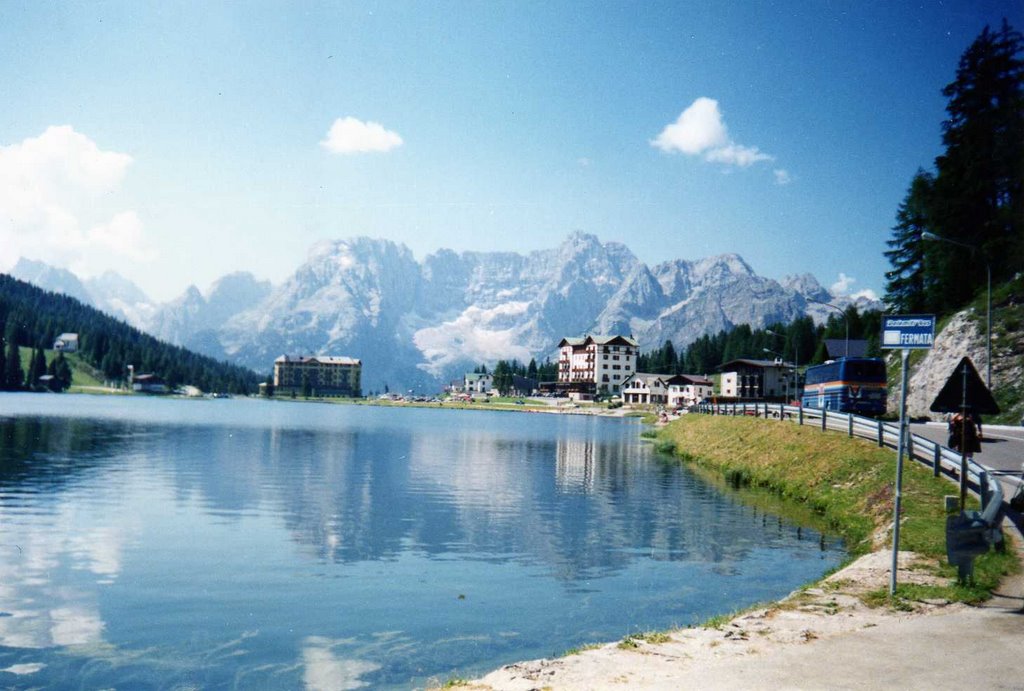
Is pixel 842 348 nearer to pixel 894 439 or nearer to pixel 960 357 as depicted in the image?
pixel 960 357

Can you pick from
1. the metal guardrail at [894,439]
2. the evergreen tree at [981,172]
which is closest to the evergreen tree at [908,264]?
the evergreen tree at [981,172]

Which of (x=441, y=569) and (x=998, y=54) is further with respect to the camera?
(x=998, y=54)

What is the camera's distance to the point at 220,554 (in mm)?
26344

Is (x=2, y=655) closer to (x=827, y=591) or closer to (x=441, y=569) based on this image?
(x=441, y=569)

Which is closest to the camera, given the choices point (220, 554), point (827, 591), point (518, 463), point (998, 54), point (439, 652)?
point (439, 652)

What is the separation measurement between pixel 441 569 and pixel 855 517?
1793 centimetres

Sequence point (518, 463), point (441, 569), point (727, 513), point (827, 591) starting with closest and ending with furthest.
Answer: point (827, 591) < point (441, 569) < point (727, 513) < point (518, 463)

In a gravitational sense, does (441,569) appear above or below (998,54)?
below

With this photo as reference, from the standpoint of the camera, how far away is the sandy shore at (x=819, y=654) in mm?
10812

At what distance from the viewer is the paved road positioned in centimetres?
2981

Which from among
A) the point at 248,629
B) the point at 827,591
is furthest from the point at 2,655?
the point at 827,591

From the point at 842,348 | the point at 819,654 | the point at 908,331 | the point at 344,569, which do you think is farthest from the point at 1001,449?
the point at 842,348

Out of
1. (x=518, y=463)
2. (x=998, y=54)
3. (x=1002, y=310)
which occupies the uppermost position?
(x=998, y=54)

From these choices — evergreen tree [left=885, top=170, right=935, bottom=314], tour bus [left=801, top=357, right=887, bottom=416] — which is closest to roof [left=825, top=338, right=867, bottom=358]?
evergreen tree [left=885, top=170, right=935, bottom=314]
